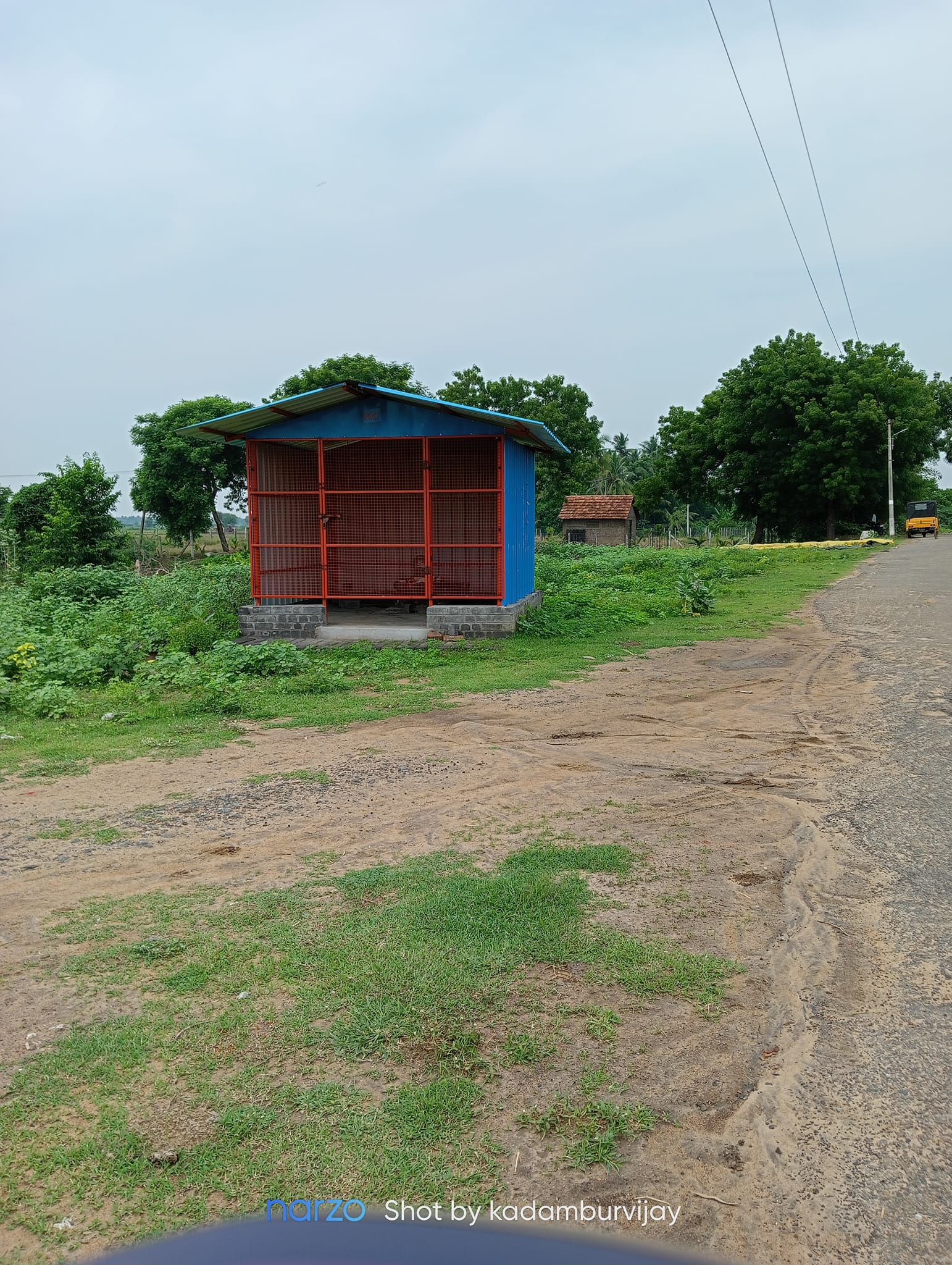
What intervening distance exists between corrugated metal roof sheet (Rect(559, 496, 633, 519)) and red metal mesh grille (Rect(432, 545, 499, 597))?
32818mm

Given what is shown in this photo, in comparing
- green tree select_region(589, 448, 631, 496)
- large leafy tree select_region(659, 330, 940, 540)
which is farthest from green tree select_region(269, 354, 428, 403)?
green tree select_region(589, 448, 631, 496)

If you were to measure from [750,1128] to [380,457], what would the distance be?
14.9 meters

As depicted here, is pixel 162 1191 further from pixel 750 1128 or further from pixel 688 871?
A: pixel 688 871

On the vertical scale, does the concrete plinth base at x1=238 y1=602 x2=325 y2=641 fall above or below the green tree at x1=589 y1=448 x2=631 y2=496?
below

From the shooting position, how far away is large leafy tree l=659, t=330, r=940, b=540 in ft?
147

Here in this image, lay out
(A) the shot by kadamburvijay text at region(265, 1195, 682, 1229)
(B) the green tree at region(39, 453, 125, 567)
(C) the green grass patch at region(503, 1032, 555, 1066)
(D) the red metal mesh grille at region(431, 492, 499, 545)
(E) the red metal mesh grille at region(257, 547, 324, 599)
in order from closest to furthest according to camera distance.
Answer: (A) the shot by kadamburvijay text at region(265, 1195, 682, 1229)
(C) the green grass patch at region(503, 1032, 555, 1066)
(E) the red metal mesh grille at region(257, 547, 324, 599)
(D) the red metal mesh grille at region(431, 492, 499, 545)
(B) the green tree at region(39, 453, 125, 567)

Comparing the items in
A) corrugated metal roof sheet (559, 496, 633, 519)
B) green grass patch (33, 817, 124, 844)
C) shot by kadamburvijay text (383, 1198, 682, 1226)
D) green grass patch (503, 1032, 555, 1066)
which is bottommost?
shot by kadamburvijay text (383, 1198, 682, 1226)

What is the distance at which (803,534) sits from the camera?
51.8m

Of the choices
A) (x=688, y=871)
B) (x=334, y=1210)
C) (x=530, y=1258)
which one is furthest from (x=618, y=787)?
(x=530, y=1258)

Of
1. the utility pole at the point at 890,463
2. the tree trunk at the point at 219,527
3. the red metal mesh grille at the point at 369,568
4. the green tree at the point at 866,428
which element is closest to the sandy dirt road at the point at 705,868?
the red metal mesh grille at the point at 369,568

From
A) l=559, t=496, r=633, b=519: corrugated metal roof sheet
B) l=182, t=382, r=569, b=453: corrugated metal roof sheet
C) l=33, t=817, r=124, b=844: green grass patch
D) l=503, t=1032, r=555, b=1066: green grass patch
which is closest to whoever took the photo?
l=503, t=1032, r=555, b=1066: green grass patch

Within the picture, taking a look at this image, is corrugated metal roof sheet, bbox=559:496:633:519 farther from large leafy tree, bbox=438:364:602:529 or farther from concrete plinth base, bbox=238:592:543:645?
concrete plinth base, bbox=238:592:543:645

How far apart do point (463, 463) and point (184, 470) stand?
82.6 ft

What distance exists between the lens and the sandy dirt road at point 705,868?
276 centimetres
